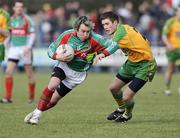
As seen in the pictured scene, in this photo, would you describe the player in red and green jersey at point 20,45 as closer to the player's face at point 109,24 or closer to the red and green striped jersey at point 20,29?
the red and green striped jersey at point 20,29

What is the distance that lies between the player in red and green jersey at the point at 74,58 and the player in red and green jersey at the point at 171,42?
7.07 meters

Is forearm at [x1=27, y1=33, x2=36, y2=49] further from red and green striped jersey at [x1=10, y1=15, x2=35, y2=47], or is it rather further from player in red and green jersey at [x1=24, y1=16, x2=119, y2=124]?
player in red and green jersey at [x1=24, y1=16, x2=119, y2=124]

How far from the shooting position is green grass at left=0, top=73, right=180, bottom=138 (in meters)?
10.6

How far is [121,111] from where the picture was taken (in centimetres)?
1269

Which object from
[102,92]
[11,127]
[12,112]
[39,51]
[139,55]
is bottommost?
[39,51]

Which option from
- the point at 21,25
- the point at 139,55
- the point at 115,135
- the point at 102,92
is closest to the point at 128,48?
the point at 139,55

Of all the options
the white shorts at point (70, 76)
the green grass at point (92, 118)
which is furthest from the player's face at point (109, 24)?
the green grass at point (92, 118)

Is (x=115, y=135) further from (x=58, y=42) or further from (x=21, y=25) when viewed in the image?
(x=21, y=25)

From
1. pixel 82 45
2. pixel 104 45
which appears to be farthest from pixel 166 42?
pixel 82 45

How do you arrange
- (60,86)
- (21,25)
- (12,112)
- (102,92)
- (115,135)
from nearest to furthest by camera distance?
(115,135), (60,86), (12,112), (21,25), (102,92)

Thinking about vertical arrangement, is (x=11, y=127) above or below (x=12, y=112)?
above

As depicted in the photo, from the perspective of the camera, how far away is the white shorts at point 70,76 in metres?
11.8

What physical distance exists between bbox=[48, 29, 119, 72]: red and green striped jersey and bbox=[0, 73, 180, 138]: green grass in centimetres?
100

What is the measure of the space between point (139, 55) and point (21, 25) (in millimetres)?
5284
